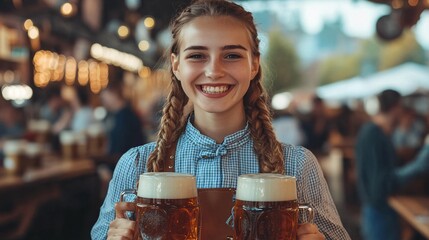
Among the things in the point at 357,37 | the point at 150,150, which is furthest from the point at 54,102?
the point at 357,37

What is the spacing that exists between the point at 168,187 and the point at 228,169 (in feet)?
0.95

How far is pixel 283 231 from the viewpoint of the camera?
1345 millimetres

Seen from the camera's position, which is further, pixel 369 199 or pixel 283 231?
pixel 369 199

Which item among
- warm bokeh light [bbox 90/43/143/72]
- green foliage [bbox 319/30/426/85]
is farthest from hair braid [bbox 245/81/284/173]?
green foliage [bbox 319/30/426/85]

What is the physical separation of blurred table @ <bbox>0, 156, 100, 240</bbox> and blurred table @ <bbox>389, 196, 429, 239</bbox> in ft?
8.61

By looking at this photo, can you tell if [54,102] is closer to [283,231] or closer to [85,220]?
[85,220]

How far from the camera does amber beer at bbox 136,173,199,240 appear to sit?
4.44ft

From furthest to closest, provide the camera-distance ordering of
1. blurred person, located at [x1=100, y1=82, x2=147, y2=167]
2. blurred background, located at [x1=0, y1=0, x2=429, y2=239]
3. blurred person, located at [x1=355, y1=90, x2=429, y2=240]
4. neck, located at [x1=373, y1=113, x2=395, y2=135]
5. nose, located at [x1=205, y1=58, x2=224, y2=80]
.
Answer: blurred person, located at [x1=100, y1=82, x2=147, y2=167] < blurred background, located at [x1=0, y1=0, x2=429, y2=239] < neck, located at [x1=373, y1=113, x2=395, y2=135] < blurred person, located at [x1=355, y1=90, x2=429, y2=240] < nose, located at [x1=205, y1=58, x2=224, y2=80]

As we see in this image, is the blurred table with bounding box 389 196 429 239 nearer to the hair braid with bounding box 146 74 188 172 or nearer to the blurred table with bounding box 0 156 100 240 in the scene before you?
the hair braid with bounding box 146 74 188 172

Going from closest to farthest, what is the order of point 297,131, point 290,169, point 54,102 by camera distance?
point 290,169 → point 297,131 → point 54,102

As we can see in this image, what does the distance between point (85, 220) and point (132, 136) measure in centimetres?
104

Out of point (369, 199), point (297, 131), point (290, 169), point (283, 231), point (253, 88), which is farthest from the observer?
point (297, 131)

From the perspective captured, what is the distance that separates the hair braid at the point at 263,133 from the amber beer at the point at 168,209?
0.28 meters

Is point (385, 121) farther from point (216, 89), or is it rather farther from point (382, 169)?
point (216, 89)
